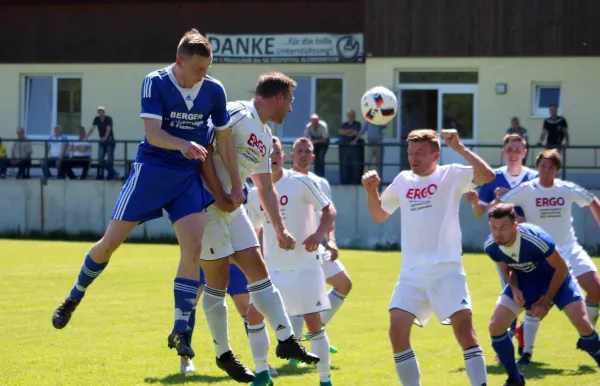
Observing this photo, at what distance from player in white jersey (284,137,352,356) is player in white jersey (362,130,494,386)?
7.56ft

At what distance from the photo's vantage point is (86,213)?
2705cm

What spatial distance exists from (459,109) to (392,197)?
19221 millimetres

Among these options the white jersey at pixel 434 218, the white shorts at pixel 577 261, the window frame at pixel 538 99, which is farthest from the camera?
the window frame at pixel 538 99

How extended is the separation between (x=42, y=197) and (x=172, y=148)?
20.8 m

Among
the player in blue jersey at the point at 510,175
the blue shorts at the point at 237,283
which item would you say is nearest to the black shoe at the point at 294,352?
the blue shorts at the point at 237,283

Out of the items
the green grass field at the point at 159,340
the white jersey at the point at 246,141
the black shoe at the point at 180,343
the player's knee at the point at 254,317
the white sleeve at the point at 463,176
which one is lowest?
the green grass field at the point at 159,340

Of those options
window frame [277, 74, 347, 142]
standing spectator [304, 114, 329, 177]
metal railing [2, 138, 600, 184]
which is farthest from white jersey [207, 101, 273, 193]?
window frame [277, 74, 347, 142]

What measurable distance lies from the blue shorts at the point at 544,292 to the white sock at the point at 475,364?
6.94ft

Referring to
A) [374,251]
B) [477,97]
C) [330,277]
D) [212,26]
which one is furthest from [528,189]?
[212,26]

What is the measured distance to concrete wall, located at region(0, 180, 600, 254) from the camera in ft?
81.5

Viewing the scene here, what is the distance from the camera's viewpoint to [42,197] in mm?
27344

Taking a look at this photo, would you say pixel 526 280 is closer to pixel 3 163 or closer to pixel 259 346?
pixel 259 346

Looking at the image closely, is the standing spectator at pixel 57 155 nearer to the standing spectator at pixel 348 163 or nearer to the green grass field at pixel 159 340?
the standing spectator at pixel 348 163

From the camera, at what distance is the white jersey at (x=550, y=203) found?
435 inches
